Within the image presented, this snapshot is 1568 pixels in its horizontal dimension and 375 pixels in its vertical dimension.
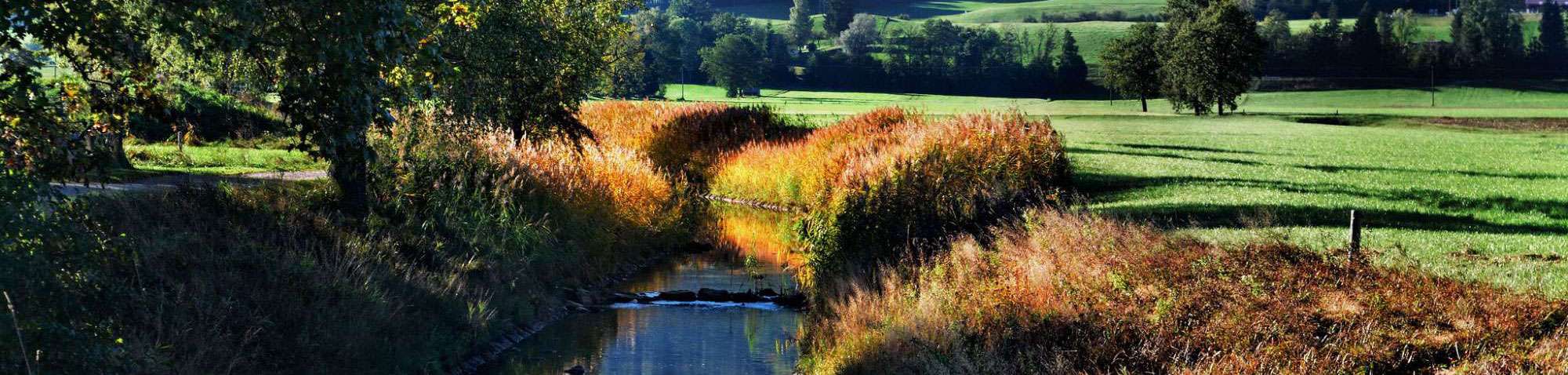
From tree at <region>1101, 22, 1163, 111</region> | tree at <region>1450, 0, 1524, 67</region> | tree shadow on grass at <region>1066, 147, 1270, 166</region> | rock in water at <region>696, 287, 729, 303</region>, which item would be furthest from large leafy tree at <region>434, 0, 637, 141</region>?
tree at <region>1450, 0, 1524, 67</region>

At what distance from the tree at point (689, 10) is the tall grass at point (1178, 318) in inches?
6296

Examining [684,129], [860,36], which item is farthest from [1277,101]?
[860,36]

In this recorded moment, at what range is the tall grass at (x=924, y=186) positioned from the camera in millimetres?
17453

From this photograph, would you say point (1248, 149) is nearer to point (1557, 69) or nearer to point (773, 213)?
point (773, 213)

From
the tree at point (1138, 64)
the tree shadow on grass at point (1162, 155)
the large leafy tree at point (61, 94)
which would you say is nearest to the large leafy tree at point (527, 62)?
the large leafy tree at point (61, 94)

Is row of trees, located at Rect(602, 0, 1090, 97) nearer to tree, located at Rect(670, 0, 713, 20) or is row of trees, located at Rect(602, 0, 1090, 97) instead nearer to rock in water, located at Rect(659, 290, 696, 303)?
tree, located at Rect(670, 0, 713, 20)

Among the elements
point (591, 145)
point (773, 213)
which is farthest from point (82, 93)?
point (773, 213)

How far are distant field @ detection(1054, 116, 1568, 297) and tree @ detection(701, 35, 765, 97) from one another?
2947 inches

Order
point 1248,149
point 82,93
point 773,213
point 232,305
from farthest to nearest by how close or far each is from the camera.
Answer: point 1248,149 < point 773,213 < point 232,305 < point 82,93

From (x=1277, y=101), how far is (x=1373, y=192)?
3301 inches

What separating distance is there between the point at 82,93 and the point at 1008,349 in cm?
824

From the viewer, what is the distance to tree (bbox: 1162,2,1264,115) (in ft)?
242

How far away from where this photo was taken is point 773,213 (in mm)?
30547

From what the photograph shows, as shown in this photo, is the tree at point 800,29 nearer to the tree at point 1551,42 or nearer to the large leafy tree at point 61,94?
the tree at point 1551,42
